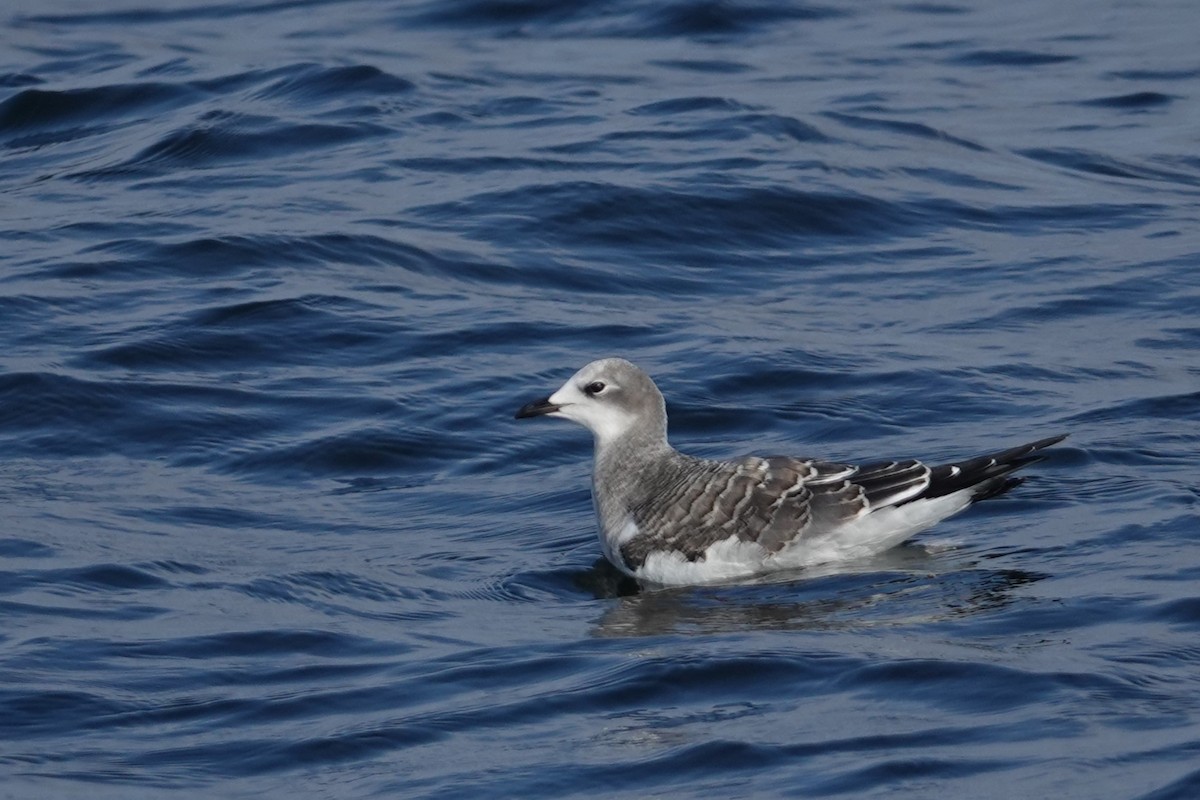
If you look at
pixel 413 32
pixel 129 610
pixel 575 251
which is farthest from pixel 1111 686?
pixel 413 32

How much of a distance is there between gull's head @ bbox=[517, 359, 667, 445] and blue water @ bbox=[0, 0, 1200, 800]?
631 millimetres

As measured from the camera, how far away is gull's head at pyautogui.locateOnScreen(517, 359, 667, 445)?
408 inches

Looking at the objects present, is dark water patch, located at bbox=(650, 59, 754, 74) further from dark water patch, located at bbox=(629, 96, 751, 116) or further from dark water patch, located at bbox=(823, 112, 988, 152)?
dark water patch, located at bbox=(823, 112, 988, 152)

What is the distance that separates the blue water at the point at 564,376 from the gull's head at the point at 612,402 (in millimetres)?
631

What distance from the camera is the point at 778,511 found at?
9625 mm

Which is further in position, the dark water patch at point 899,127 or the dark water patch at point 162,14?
the dark water patch at point 162,14

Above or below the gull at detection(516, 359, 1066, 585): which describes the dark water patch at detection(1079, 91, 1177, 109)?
above

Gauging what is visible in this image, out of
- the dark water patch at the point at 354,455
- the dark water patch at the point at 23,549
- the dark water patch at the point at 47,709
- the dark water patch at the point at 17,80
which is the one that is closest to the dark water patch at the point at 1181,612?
the dark water patch at the point at 47,709

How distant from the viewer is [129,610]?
9.13 metres

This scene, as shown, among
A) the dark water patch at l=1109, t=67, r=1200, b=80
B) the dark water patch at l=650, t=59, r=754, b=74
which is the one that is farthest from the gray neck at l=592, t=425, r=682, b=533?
the dark water patch at l=1109, t=67, r=1200, b=80

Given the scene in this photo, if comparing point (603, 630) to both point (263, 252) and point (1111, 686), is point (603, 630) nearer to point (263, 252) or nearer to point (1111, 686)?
point (1111, 686)

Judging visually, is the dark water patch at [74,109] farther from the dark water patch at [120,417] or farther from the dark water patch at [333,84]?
the dark water patch at [120,417]

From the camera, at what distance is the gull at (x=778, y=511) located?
957cm

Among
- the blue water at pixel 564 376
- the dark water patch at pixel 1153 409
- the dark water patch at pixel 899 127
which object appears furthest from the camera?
the dark water patch at pixel 899 127
